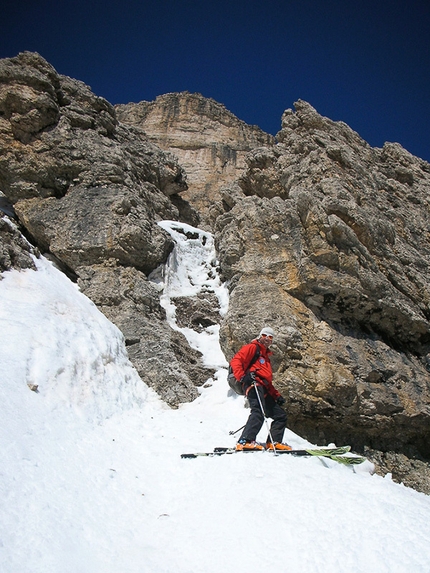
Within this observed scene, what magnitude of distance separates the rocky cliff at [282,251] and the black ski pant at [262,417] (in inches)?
75.7

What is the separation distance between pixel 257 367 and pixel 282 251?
220 inches

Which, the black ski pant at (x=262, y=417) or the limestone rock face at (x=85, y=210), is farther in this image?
the limestone rock face at (x=85, y=210)

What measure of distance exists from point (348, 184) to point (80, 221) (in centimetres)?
1039

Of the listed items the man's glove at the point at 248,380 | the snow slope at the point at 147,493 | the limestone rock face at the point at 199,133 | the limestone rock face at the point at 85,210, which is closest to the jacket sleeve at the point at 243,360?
the man's glove at the point at 248,380

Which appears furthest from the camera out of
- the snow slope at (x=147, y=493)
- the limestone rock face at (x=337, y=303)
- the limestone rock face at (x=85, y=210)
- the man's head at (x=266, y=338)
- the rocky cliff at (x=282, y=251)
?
the limestone rock face at (x=85, y=210)

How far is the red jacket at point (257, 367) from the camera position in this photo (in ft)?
23.9

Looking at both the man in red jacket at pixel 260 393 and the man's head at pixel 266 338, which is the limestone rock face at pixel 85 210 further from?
the man's head at pixel 266 338

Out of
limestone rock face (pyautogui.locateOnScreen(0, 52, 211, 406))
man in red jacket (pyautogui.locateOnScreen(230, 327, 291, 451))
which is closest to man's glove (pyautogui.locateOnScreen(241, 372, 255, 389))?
man in red jacket (pyautogui.locateOnScreen(230, 327, 291, 451))

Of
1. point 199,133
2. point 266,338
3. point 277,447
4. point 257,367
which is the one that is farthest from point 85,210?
point 199,133

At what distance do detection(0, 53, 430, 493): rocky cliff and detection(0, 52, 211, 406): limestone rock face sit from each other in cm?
Result: 5

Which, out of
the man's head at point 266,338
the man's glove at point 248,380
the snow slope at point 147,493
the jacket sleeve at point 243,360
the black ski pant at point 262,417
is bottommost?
the snow slope at point 147,493

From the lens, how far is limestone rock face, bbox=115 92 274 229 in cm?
5047

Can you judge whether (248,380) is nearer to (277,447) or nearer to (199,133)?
(277,447)

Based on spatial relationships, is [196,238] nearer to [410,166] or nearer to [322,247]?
[322,247]
